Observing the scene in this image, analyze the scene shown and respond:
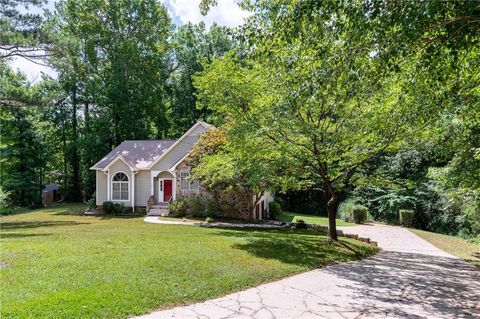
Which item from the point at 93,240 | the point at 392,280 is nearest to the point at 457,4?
the point at 392,280

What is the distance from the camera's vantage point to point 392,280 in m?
7.43

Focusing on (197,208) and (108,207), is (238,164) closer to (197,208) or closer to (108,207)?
(197,208)

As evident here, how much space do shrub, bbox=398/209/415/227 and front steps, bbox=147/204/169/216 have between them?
14.1 metres

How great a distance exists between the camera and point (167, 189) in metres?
23.2

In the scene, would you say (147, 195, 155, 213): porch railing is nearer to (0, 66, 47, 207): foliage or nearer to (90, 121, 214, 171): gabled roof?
(90, 121, 214, 171): gabled roof

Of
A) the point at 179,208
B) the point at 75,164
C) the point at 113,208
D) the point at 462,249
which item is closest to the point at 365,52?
the point at 462,249

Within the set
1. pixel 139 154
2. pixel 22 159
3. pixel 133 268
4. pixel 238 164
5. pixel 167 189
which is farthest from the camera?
pixel 22 159

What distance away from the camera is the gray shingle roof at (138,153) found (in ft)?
79.9

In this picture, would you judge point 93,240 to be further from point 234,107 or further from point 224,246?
point 234,107

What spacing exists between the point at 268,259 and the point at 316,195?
20.0m

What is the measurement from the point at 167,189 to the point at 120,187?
3340mm

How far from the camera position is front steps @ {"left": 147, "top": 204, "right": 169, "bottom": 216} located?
20897 mm

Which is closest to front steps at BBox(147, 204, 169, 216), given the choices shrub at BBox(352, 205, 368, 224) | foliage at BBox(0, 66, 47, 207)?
shrub at BBox(352, 205, 368, 224)

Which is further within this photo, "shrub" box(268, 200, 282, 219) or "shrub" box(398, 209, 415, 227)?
"shrub" box(268, 200, 282, 219)
